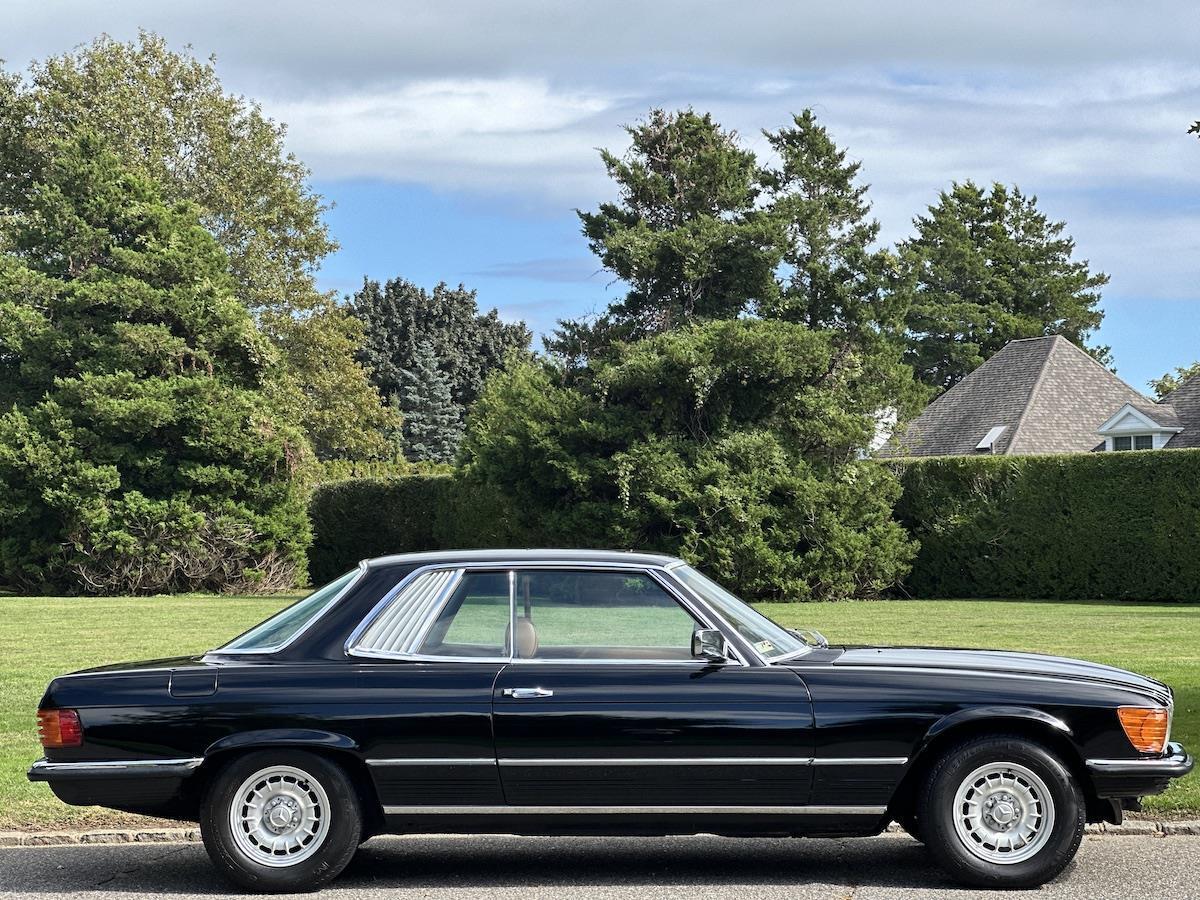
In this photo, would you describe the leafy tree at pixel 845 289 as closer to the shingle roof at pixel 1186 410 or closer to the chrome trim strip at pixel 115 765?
the shingle roof at pixel 1186 410

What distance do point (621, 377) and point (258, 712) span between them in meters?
26.8

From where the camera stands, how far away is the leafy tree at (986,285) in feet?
219

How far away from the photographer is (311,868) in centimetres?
712

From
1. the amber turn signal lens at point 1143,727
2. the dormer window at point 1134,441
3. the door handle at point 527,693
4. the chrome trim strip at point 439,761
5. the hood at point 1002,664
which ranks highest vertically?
the dormer window at point 1134,441

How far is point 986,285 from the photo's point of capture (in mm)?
68625

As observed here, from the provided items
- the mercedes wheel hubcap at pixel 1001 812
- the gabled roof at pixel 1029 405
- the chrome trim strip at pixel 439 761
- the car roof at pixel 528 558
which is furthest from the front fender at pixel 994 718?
the gabled roof at pixel 1029 405

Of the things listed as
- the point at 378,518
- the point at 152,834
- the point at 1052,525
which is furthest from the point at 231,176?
the point at 152,834

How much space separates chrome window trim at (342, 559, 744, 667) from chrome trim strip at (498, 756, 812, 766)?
0.45 metres

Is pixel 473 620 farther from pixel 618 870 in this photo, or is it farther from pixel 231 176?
pixel 231 176

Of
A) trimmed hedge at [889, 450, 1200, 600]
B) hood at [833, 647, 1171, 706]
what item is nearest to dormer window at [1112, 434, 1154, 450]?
trimmed hedge at [889, 450, 1200, 600]

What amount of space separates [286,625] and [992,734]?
3.44 m

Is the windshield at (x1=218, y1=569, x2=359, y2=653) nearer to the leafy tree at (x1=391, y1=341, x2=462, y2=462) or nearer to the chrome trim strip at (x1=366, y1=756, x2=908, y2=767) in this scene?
the chrome trim strip at (x1=366, y1=756, x2=908, y2=767)

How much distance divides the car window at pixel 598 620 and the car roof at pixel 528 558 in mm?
105

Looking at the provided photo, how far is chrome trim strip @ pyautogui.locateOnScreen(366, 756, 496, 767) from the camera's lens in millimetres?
7051
